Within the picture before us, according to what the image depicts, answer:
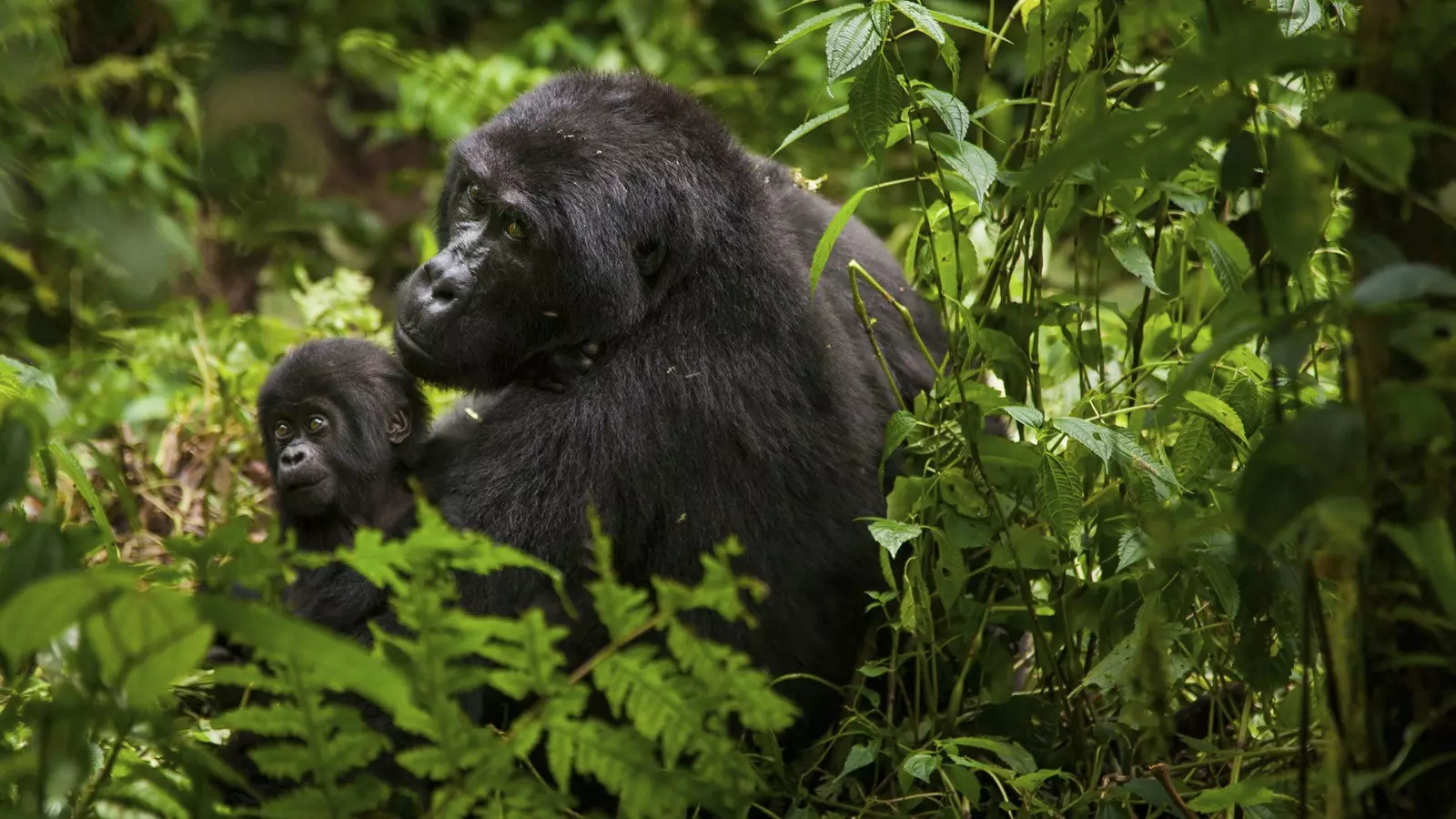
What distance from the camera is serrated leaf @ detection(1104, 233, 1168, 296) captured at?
2.37 metres

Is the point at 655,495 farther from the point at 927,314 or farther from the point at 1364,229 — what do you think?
the point at 1364,229

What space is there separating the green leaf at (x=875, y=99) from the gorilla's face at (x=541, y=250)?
578 mm

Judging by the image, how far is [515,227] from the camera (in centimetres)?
280

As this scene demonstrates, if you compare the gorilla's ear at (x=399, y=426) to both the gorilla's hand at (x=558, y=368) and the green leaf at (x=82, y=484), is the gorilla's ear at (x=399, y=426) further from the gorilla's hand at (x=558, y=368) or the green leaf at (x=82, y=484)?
the green leaf at (x=82, y=484)

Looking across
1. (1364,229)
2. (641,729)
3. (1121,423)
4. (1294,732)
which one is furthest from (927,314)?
(641,729)

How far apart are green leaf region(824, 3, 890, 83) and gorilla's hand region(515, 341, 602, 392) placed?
0.82m

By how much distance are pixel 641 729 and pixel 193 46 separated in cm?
566

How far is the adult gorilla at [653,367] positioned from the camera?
101 inches

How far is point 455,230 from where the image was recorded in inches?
113

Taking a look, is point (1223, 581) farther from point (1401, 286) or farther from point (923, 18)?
point (923, 18)

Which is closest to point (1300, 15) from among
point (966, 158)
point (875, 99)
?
point (966, 158)

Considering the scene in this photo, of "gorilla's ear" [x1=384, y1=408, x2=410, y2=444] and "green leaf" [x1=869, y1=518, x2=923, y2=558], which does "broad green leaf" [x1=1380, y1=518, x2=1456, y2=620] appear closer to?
"green leaf" [x1=869, y1=518, x2=923, y2=558]

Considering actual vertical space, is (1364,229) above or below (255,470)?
above

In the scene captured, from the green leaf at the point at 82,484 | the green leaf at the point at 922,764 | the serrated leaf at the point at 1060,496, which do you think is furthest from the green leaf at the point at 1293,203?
the green leaf at the point at 82,484
